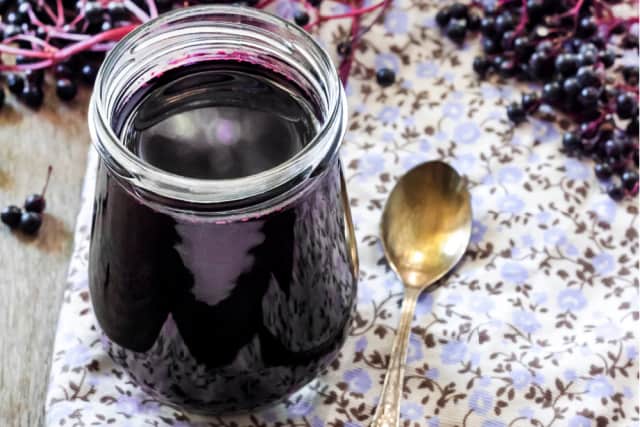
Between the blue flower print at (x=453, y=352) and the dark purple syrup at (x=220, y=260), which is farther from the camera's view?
the blue flower print at (x=453, y=352)

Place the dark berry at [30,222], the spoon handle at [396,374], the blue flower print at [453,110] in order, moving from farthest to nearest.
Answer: the blue flower print at [453,110] < the dark berry at [30,222] < the spoon handle at [396,374]

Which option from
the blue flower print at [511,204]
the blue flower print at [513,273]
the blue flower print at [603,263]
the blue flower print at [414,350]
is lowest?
the blue flower print at [414,350]

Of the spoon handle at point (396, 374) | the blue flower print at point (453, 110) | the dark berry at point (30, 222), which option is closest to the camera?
the spoon handle at point (396, 374)

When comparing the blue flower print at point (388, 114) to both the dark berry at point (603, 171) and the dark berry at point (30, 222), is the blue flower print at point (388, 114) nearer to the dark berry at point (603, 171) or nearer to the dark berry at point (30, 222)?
the dark berry at point (603, 171)

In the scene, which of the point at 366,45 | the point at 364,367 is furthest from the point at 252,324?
the point at 366,45

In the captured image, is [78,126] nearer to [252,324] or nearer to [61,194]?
[61,194]

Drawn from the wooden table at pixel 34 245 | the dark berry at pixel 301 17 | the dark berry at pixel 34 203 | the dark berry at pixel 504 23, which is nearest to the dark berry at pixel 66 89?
the wooden table at pixel 34 245
